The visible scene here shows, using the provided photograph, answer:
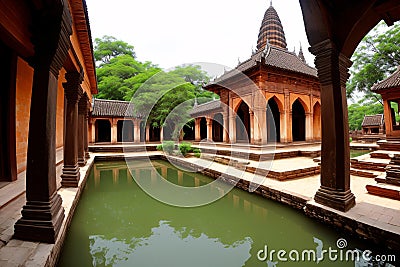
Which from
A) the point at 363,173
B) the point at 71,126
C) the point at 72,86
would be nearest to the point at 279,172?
the point at 363,173

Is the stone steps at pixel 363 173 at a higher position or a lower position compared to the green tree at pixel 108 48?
lower

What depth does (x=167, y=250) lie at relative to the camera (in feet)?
11.7

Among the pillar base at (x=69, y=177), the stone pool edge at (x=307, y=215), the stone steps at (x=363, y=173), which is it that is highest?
the pillar base at (x=69, y=177)

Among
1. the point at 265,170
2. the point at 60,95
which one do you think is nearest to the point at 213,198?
the point at 265,170

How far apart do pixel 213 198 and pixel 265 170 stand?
2.40 meters

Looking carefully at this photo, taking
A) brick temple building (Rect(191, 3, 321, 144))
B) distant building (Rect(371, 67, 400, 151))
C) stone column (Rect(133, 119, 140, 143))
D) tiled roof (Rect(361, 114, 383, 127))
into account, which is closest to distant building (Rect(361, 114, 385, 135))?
tiled roof (Rect(361, 114, 383, 127))

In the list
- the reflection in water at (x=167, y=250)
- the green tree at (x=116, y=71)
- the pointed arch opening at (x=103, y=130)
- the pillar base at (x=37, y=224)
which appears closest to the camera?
the pillar base at (x=37, y=224)

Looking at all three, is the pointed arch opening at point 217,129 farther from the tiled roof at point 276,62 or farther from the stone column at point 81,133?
the stone column at point 81,133

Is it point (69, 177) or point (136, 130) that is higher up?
point (136, 130)

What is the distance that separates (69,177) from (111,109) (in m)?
17.4

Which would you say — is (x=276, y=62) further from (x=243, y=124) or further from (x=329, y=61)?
(x=329, y=61)

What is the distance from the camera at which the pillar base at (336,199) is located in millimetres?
4109

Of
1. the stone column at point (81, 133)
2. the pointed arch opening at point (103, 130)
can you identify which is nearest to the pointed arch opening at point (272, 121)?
the stone column at point (81, 133)

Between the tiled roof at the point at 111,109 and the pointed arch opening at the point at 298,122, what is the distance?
15.0 meters
